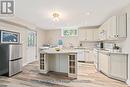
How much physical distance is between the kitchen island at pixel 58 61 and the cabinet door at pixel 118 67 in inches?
54.2

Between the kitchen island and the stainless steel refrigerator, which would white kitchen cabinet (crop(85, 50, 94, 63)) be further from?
the stainless steel refrigerator

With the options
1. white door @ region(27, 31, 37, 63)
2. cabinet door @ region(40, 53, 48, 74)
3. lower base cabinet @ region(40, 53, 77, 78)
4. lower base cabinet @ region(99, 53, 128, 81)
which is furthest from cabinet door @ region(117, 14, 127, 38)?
white door @ region(27, 31, 37, 63)

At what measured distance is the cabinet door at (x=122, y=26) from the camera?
4047 mm

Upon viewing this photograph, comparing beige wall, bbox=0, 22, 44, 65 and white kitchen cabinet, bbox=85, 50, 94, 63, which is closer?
beige wall, bbox=0, 22, 44, 65

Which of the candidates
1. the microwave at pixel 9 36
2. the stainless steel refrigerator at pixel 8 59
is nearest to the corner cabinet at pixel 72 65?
the stainless steel refrigerator at pixel 8 59

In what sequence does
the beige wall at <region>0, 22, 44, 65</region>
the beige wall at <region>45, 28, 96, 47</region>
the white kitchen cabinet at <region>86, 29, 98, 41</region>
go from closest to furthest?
1. the beige wall at <region>0, 22, 44, 65</region>
2. the white kitchen cabinet at <region>86, 29, 98, 41</region>
3. the beige wall at <region>45, 28, 96, 47</region>

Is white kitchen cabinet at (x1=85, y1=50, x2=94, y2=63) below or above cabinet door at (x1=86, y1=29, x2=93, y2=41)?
below

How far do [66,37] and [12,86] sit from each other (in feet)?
20.2

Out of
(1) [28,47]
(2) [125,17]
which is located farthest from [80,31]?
(2) [125,17]

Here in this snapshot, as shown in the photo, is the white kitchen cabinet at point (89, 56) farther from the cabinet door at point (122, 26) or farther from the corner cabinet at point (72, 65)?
the cabinet door at point (122, 26)

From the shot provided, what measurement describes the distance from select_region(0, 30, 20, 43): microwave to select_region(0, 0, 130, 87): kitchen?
0.22 feet

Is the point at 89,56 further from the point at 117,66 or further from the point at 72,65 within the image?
the point at 117,66

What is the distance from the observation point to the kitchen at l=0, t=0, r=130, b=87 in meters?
4.02

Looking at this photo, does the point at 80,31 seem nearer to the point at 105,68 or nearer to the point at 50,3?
the point at 105,68
